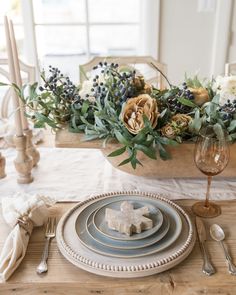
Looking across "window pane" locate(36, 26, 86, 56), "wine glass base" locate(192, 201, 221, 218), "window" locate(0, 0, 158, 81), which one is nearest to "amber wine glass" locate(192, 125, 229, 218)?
"wine glass base" locate(192, 201, 221, 218)

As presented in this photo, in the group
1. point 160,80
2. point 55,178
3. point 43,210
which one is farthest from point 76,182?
point 160,80

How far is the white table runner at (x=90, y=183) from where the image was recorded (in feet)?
3.10

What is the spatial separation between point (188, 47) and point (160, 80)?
742mm

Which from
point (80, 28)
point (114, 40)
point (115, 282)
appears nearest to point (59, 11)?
point (80, 28)

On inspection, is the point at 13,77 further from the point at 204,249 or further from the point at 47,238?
the point at 204,249

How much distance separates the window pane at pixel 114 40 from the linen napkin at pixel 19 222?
180 cm

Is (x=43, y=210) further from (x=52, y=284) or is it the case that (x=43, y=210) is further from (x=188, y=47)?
(x=188, y=47)

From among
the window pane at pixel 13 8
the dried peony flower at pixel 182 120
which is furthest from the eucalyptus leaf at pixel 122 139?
the window pane at pixel 13 8

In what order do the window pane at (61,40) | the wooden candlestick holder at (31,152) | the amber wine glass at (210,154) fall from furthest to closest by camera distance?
1. the window pane at (61,40)
2. the wooden candlestick holder at (31,152)
3. the amber wine glass at (210,154)

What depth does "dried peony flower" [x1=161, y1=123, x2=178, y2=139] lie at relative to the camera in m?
0.82

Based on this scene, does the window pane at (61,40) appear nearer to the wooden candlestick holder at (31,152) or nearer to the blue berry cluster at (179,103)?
the wooden candlestick holder at (31,152)

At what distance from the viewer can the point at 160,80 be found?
178cm

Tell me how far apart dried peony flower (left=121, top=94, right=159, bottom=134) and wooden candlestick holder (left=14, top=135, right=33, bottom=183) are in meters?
0.34

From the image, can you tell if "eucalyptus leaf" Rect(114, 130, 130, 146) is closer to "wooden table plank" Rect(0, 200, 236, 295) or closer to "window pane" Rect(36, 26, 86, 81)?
"wooden table plank" Rect(0, 200, 236, 295)
